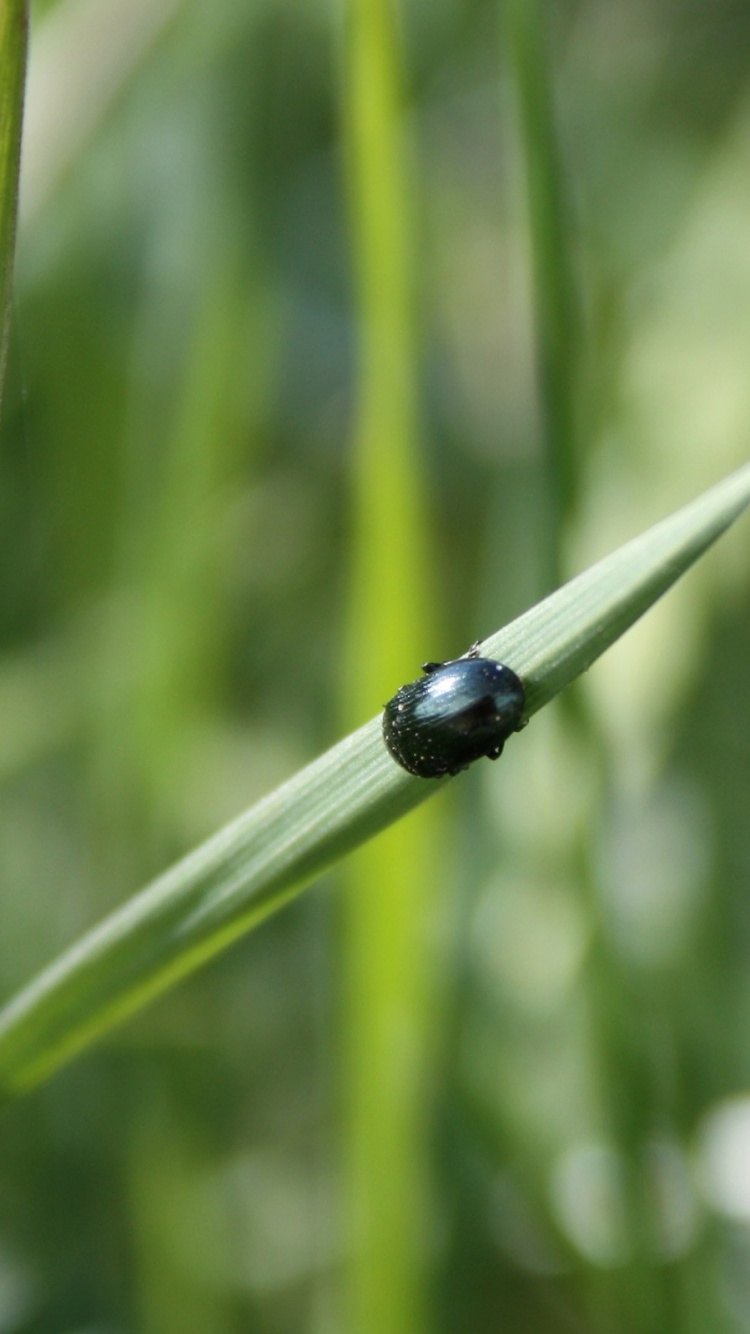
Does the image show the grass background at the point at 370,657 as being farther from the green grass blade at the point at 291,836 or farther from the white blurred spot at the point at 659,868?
the green grass blade at the point at 291,836

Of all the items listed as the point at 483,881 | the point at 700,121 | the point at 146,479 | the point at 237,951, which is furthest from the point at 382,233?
the point at 700,121

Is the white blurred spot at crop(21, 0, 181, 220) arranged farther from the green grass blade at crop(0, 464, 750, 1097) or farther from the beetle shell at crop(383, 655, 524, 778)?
the green grass blade at crop(0, 464, 750, 1097)

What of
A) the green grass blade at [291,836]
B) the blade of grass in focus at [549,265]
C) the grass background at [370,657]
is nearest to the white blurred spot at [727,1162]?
the grass background at [370,657]

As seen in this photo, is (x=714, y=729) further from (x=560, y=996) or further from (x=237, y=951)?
(x=237, y=951)

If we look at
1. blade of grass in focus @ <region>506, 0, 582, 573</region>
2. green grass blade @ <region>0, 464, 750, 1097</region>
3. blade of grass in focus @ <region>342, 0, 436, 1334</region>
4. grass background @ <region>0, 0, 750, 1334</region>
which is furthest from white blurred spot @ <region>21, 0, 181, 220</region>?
green grass blade @ <region>0, 464, 750, 1097</region>

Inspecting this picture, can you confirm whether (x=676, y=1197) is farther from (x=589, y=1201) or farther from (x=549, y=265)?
(x=549, y=265)

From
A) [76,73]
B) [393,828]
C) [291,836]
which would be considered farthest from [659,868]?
Answer: [76,73]
